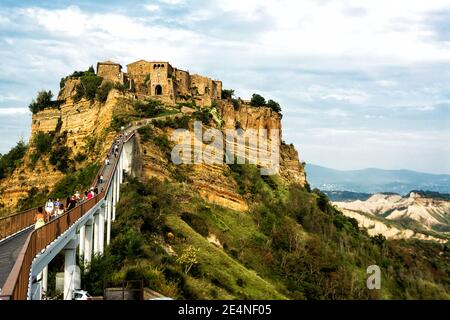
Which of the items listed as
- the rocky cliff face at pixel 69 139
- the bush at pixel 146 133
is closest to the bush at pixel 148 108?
the rocky cliff face at pixel 69 139

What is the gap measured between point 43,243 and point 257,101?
73.9 m

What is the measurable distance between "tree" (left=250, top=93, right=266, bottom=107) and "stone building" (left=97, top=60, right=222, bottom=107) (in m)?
10.9

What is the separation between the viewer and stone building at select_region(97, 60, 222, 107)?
70.4m

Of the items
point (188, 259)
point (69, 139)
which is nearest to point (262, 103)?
point (69, 139)

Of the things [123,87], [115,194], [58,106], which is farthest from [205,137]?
[115,194]

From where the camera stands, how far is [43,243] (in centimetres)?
1472

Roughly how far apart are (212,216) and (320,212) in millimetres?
30762

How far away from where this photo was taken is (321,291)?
170ft

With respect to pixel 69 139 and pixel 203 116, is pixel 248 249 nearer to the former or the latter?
pixel 203 116

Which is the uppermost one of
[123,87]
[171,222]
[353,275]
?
[123,87]

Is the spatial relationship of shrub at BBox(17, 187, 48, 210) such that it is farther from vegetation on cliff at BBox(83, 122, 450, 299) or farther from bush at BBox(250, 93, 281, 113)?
bush at BBox(250, 93, 281, 113)

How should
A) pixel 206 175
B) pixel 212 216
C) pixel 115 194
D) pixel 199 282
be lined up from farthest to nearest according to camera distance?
1. pixel 206 175
2. pixel 212 216
3. pixel 115 194
4. pixel 199 282
